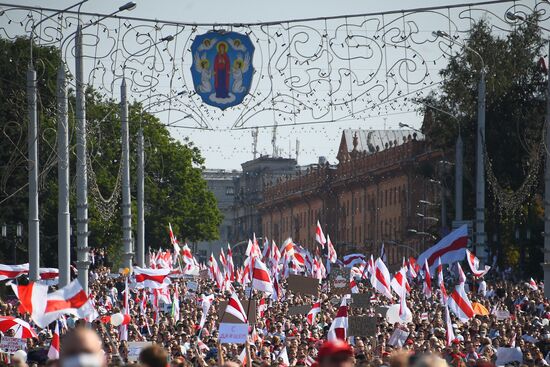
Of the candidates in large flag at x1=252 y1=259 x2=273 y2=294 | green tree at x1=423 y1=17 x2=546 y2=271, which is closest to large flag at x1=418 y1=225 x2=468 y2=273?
large flag at x1=252 y1=259 x2=273 y2=294

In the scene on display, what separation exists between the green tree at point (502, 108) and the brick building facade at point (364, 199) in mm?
26517

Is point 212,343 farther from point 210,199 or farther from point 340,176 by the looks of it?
point 340,176

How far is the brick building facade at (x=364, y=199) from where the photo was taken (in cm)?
11466

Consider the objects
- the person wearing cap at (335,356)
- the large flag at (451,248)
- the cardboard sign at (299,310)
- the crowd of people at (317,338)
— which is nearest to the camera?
the person wearing cap at (335,356)

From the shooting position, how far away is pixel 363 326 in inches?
1017

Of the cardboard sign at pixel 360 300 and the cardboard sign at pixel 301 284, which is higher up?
the cardboard sign at pixel 301 284

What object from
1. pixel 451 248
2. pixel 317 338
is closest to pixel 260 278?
pixel 317 338

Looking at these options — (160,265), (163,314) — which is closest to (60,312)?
(163,314)

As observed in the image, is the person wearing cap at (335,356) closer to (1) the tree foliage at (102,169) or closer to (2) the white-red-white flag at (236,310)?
(2) the white-red-white flag at (236,310)

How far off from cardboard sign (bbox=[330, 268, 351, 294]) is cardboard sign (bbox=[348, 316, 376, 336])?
52.9 feet

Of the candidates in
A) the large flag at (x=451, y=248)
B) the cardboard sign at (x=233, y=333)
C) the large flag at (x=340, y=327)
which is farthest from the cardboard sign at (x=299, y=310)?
the cardboard sign at (x=233, y=333)

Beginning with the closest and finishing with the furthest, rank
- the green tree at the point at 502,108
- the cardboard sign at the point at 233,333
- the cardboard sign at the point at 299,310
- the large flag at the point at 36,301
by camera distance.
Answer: the large flag at the point at 36,301 < the cardboard sign at the point at 233,333 < the cardboard sign at the point at 299,310 < the green tree at the point at 502,108

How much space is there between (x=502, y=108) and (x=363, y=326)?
134ft

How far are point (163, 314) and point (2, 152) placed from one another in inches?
945
